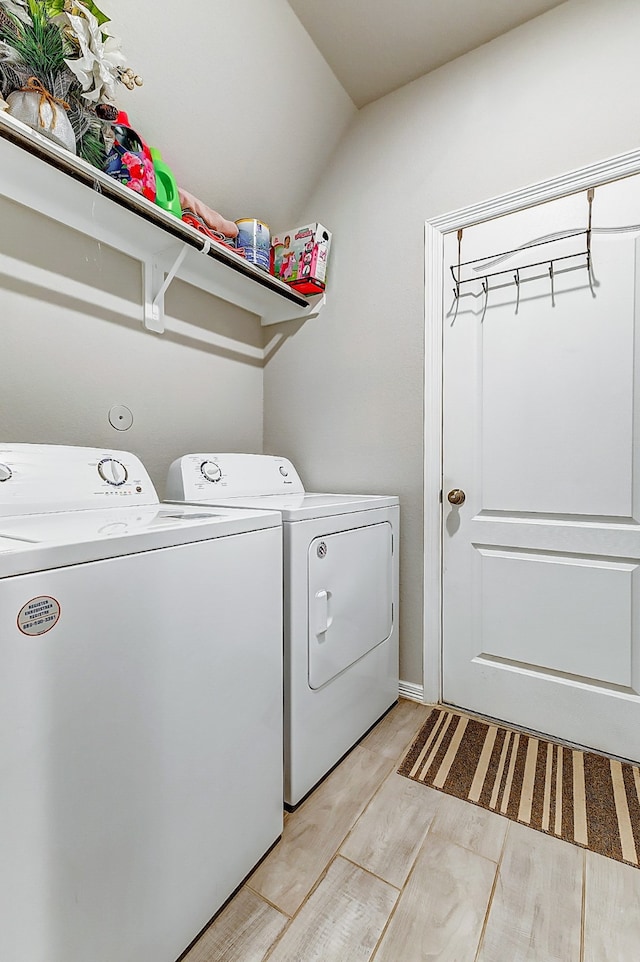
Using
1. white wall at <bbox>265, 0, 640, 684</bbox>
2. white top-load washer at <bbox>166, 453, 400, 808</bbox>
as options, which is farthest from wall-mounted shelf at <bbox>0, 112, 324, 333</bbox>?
white top-load washer at <bbox>166, 453, 400, 808</bbox>

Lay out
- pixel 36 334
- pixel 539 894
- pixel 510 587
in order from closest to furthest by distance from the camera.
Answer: pixel 539 894, pixel 36 334, pixel 510 587

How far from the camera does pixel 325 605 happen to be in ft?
4.43

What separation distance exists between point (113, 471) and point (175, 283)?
0.92 metres

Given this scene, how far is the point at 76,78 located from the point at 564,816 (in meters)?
2.40

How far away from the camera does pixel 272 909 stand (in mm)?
977

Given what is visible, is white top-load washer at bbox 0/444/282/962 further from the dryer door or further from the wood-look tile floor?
the dryer door

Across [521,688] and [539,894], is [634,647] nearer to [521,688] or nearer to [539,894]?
[521,688]

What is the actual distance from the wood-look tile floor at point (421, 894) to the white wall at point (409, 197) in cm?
70

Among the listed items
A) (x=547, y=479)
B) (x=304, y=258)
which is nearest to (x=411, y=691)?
(x=547, y=479)

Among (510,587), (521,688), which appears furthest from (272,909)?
(510,587)

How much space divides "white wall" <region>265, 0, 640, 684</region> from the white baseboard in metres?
0.02

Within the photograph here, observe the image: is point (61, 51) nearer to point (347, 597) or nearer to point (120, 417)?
point (120, 417)

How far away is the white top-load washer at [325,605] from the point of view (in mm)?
1235

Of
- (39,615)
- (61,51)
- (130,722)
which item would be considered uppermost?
(61,51)
